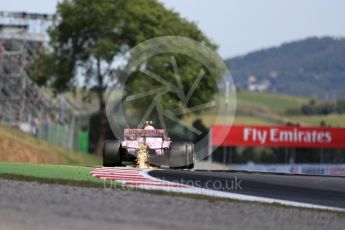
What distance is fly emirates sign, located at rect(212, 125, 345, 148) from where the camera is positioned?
176 feet

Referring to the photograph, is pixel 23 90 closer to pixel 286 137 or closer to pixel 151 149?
pixel 286 137

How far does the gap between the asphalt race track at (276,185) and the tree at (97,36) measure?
33008mm

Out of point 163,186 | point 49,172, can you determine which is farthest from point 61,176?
point 163,186

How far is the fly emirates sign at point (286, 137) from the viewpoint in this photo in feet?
176

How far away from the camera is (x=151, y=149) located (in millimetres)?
23516

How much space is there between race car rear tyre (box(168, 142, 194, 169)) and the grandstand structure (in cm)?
3695

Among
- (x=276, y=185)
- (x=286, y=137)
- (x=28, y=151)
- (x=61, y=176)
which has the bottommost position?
(x=276, y=185)

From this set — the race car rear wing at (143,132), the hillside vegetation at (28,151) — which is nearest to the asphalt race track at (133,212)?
the race car rear wing at (143,132)

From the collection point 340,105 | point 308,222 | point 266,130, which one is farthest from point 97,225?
point 340,105

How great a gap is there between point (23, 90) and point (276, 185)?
161ft

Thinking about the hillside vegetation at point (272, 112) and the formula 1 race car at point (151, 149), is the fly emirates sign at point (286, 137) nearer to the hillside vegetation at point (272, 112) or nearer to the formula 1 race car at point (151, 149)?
the formula 1 race car at point (151, 149)

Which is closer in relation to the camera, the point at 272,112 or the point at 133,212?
the point at 133,212

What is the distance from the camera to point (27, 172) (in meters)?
18.0

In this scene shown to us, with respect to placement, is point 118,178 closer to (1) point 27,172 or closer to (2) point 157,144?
(1) point 27,172
